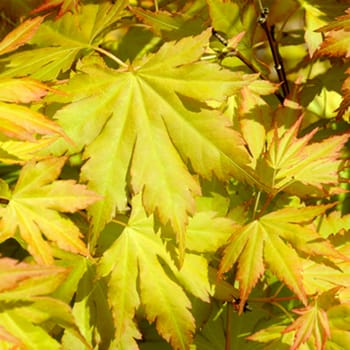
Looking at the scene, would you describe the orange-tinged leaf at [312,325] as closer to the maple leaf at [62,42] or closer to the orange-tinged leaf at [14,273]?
the orange-tinged leaf at [14,273]

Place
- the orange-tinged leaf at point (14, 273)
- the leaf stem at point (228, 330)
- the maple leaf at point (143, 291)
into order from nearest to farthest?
the orange-tinged leaf at point (14, 273)
the maple leaf at point (143, 291)
the leaf stem at point (228, 330)

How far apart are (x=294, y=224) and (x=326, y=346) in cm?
25

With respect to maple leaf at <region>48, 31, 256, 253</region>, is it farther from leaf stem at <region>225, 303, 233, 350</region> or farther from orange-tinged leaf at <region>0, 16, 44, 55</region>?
leaf stem at <region>225, 303, 233, 350</region>

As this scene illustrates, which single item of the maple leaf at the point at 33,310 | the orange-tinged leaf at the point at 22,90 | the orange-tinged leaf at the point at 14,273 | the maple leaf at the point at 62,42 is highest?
the maple leaf at the point at 62,42

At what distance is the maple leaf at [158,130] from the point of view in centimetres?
96

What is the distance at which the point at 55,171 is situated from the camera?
0.97 metres

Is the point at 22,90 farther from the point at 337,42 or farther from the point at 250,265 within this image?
the point at 337,42

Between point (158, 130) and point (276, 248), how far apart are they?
299 millimetres

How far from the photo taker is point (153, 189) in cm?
96

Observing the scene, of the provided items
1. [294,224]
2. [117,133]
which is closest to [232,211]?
[294,224]

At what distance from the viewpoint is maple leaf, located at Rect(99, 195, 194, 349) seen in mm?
1002

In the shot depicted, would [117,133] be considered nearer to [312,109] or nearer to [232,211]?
[232,211]

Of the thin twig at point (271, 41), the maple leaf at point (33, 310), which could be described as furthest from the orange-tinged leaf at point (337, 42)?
the maple leaf at point (33, 310)

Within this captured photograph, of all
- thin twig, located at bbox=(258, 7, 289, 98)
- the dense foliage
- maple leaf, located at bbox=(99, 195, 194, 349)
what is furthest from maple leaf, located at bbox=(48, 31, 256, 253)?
thin twig, located at bbox=(258, 7, 289, 98)
